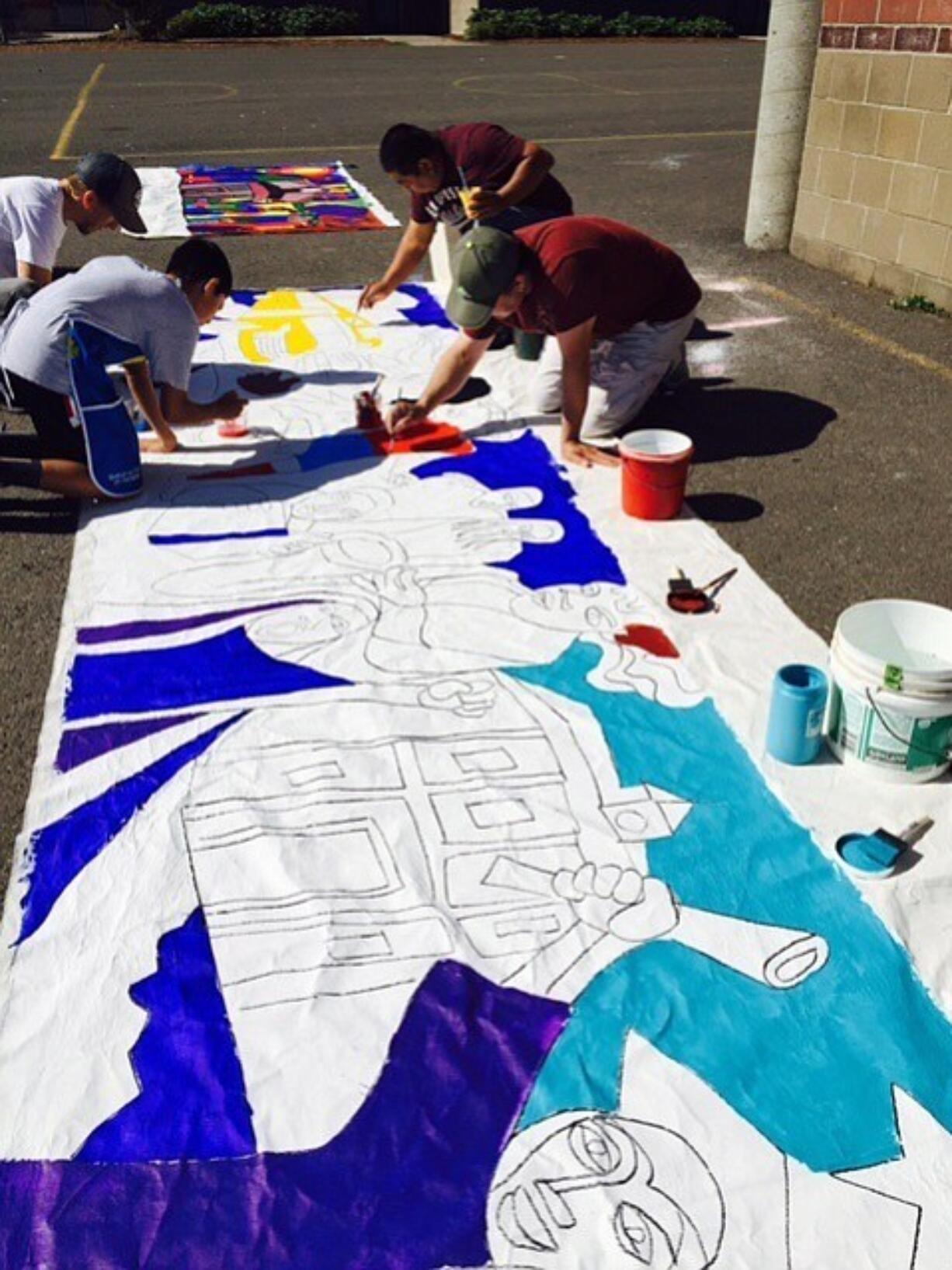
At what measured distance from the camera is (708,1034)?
2.28m

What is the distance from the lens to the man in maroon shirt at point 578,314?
14.5 feet

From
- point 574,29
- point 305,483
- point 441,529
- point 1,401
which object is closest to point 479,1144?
point 441,529

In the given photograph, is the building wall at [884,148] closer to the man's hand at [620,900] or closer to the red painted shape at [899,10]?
the red painted shape at [899,10]

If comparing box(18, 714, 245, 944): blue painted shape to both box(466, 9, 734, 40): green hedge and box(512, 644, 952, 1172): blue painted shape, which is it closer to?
box(512, 644, 952, 1172): blue painted shape

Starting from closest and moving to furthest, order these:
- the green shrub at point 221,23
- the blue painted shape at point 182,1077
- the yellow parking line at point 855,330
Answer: the blue painted shape at point 182,1077
the yellow parking line at point 855,330
the green shrub at point 221,23

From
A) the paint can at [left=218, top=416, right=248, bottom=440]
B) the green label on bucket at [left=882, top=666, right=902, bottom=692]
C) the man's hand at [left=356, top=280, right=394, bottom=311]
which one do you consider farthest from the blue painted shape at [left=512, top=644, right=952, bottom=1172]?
the man's hand at [left=356, top=280, right=394, bottom=311]

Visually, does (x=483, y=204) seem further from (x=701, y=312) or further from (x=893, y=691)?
(x=893, y=691)

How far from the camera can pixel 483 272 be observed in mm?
4305

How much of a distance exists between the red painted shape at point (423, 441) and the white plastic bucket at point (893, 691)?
239 cm

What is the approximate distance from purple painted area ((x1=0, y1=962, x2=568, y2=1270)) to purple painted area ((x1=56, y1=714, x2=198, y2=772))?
1215 mm

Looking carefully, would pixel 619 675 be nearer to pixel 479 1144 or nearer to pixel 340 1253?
pixel 479 1144

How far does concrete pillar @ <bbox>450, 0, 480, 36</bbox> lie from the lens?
30.0 metres

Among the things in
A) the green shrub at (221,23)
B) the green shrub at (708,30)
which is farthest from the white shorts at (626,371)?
the green shrub at (708,30)

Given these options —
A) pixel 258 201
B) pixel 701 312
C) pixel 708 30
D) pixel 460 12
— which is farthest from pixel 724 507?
pixel 460 12
